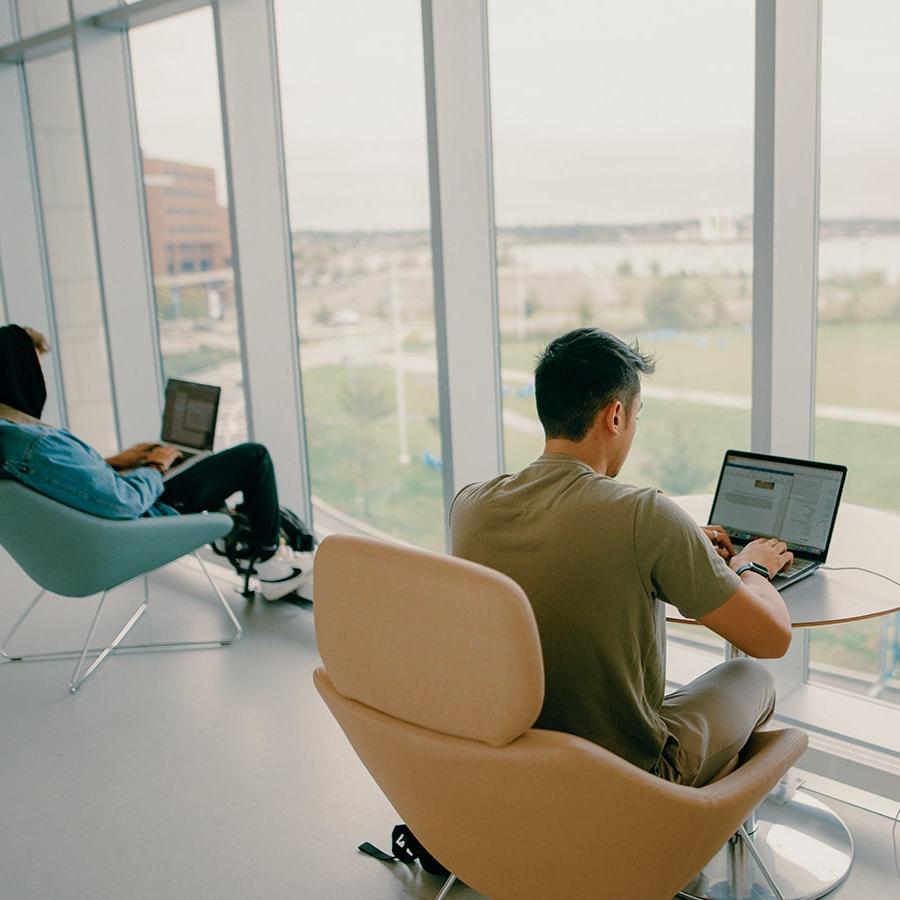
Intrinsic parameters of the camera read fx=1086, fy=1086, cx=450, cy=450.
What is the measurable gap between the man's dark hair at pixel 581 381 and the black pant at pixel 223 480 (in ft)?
7.30

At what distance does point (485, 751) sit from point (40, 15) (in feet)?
17.1

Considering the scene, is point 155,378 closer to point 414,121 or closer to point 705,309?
point 414,121

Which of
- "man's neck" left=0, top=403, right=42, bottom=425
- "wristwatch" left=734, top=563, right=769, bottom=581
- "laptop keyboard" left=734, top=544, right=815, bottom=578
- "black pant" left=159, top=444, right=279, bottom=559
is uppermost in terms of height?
"man's neck" left=0, top=403, right=42, bottom=425

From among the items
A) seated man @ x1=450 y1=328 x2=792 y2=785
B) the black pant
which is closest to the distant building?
the black pant

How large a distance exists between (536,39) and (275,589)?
7.24 feet

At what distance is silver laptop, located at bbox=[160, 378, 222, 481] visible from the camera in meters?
4.14

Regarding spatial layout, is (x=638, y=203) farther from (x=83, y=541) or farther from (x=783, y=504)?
(x=83, y=541)

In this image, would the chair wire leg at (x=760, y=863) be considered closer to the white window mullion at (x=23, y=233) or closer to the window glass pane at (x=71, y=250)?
the window glass pane at (x=71, y=250)

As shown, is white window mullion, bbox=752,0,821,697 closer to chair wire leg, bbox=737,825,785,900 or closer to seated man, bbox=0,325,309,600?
chair wire leg, bbox=737,825,785,900

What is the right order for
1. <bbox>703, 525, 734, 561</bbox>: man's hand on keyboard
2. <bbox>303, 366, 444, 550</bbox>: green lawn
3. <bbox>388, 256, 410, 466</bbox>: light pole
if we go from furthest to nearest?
1. <bbox>303, 366, 444, 550</bbox>: green lawn
2. <bbox>388, 256, 410, 466</bbox>: light pole
3. <bbox>703, 525, 734, 561</bbox>: man's hand on keyboard

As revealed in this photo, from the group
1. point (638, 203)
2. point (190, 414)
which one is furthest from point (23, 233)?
point (638, 203)

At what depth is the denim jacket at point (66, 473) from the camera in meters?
3.28

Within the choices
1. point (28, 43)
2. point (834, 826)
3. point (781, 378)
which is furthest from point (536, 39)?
point (28, 43)

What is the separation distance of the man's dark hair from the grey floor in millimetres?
806
